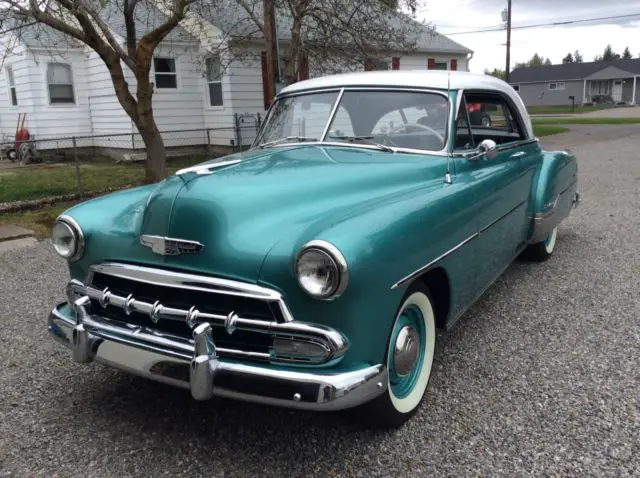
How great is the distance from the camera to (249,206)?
268cm

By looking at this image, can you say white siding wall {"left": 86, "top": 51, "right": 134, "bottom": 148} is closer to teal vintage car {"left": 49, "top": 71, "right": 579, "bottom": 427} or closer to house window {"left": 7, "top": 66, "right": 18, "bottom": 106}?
house window {"left": 7, "top": 66, "right": 18, "bottom": 106}

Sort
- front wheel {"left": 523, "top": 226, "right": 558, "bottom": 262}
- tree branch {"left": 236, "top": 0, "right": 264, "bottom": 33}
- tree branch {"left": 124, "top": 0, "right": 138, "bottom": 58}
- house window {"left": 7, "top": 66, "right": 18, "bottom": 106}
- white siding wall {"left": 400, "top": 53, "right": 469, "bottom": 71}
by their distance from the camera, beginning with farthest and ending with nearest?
white siding wall {"left": 400, "top": 53, "right": 469, "bottom": 71} < house window {"left": 7, "top": 66, "right": 18, "bottom": 106} < tree branch {"left": 236, "top": 0, "right": 264, "bottom": 33} < tree branch {"left": 124, "top": 0, "right": 138, "bottom": 58} < front wheel {"left": 523, "top": 226, "right": 558, "bottom": 262}

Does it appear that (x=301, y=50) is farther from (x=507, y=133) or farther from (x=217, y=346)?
(x=217, y=346)

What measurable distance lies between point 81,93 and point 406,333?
1534cm

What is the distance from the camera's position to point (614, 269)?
5281 millimetres

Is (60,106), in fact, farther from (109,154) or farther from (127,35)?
(127,35)

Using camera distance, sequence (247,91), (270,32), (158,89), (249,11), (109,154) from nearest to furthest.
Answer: (270,32)
(249,11)
(158,89)
(247,91)
(109,154)

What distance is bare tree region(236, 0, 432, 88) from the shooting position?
11.6m

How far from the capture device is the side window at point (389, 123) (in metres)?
3.76

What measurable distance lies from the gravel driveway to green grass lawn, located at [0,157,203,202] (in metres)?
5.77

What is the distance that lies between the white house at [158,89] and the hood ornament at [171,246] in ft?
40.2

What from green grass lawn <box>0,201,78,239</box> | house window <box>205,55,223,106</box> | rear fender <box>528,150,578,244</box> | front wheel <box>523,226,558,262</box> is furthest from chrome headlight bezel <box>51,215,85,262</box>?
house window <box>205,55,223,106</box>

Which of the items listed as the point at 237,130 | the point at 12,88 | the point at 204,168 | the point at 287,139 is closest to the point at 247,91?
the point at 237,130

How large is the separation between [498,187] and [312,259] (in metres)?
2.00
